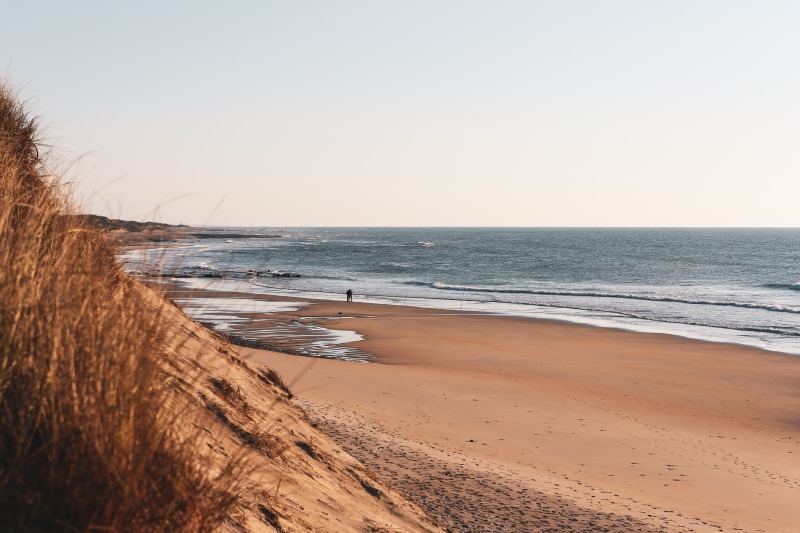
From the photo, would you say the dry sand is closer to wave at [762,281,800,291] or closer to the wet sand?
the wet sand

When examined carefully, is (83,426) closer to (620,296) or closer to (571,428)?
(571,428)

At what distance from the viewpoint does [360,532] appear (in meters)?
5.30

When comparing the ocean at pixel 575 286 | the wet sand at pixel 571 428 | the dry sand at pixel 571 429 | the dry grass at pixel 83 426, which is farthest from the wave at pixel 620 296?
the dry grass at pixel 83 426

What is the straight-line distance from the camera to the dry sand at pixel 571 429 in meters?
8.68

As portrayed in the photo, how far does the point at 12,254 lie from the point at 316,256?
271 feet

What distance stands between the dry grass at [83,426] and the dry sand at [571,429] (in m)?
0.87

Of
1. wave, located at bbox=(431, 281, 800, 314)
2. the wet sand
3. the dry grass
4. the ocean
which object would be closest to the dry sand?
the wet sand

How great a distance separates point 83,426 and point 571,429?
11646 millimetres

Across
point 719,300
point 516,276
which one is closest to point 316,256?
point 516,276

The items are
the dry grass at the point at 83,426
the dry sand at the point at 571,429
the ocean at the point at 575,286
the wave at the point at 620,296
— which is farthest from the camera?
the wave at the point at 620,296

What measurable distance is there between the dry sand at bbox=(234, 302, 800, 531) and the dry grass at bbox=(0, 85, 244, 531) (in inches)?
34.1

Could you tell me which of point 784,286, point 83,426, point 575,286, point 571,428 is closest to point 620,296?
point 575,286

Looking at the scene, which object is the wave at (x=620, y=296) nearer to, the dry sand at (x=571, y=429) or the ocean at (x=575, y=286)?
the ocean at (x=575, y=286)

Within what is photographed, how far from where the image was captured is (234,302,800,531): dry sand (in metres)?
8.68
